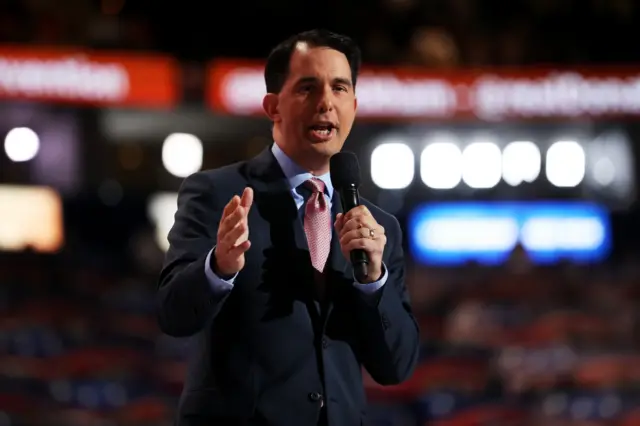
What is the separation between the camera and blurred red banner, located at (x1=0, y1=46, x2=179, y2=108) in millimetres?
11805

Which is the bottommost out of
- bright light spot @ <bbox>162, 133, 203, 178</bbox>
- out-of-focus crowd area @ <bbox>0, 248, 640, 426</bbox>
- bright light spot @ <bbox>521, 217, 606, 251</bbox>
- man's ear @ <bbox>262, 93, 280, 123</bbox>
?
out-of-focus crowd area @ <bbox>0, 248, 640, 426</bbox>

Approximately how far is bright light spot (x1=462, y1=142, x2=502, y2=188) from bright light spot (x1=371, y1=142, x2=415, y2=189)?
73cm

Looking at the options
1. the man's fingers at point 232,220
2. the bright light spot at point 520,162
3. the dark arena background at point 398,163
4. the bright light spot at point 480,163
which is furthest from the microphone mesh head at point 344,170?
the bright light spot at point 520,162

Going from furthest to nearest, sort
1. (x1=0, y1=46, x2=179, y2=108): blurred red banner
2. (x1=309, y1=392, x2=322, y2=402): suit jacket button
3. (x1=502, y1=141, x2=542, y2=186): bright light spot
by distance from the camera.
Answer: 1. (x1=502, y1=141, x2=542, y2=186): bright light spot
2. (x1=0, y1=46, x2=179, y2=108): blurred red banner
3. (x1=309, y1=392, x2=322, y2=402): suit jacket button

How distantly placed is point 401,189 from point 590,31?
3207 millimetres

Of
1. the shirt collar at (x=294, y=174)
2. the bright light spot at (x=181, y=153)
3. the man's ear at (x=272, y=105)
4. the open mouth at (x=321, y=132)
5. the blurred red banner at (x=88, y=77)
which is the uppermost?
the blurred red banner at (x=88, y=77)

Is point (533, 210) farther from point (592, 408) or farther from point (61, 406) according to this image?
point (61, 406)

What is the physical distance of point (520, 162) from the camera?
14.6 metres

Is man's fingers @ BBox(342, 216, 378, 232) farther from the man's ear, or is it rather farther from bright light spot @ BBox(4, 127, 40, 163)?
bright light spot @ BBox(4, 127, 40, 163)

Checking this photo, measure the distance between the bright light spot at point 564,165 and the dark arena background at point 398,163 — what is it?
28mm

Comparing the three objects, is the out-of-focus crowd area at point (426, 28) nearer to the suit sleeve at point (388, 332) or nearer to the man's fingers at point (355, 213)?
the suit sleeve at point (388, 332)

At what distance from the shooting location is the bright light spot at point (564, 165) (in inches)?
577

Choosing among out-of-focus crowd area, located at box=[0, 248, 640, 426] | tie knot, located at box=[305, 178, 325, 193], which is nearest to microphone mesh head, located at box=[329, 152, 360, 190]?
tie knot, located at box=[305, 178, 325, 193]

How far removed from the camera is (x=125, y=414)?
30.2 ft
